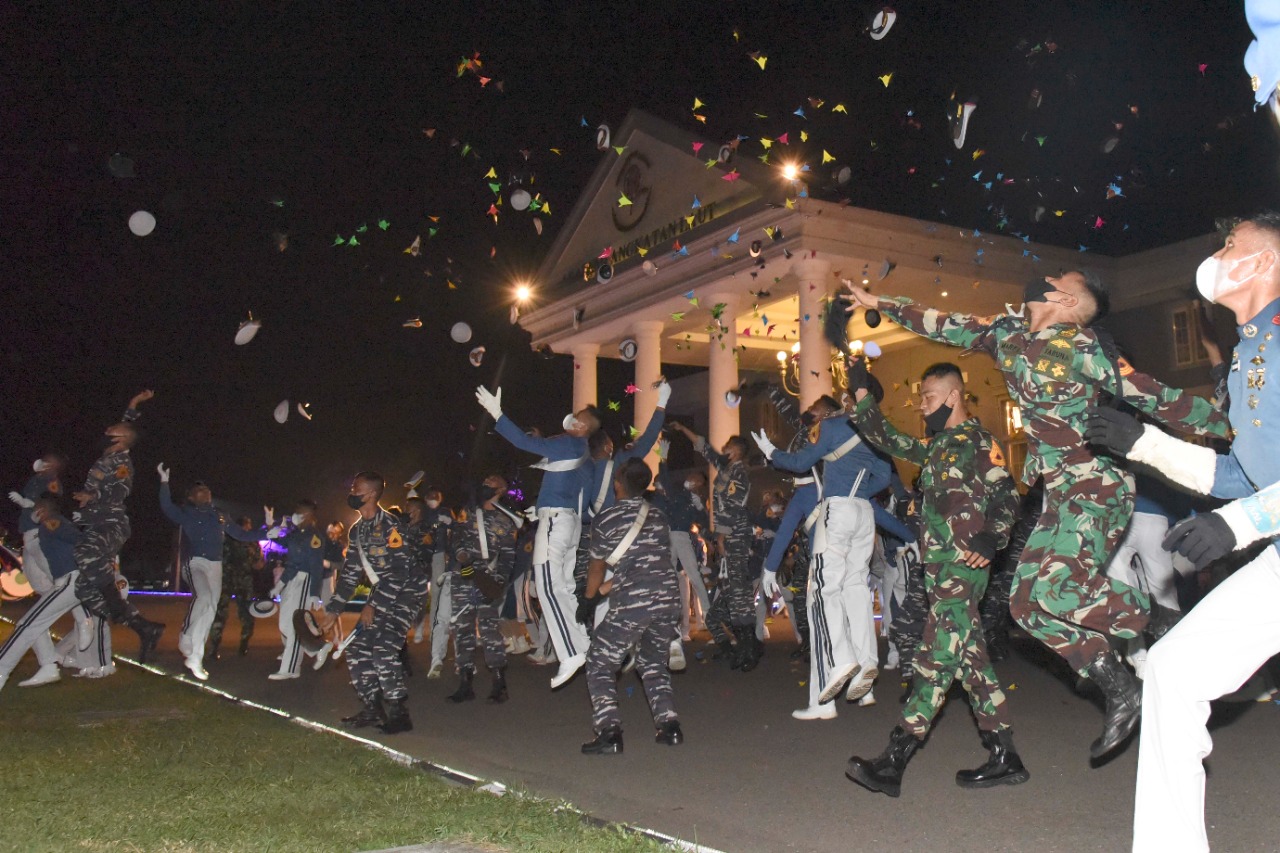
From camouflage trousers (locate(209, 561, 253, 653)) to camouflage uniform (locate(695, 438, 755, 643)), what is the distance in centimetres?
565

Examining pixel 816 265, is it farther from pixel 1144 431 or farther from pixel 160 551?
pixel 160 551

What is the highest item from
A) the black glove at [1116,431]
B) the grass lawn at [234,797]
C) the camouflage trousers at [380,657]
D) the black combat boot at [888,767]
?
the black glove at [1116,431]

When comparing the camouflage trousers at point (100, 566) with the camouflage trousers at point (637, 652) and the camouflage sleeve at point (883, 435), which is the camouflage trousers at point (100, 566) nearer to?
the camouflage trousers at point (637, 652)

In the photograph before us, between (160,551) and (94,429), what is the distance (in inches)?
198

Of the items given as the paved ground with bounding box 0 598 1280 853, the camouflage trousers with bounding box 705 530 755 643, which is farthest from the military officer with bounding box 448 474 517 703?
the camouflage trousers with bounding box 705 530 755 643

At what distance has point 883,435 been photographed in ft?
18.6

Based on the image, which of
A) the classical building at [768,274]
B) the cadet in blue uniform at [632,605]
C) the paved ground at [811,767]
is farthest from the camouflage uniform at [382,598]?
the classical building at [768,274]

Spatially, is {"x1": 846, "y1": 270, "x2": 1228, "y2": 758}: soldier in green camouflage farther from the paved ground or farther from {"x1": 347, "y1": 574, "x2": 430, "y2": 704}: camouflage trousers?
{"x1": 347, "y1": 574, "x2": 430, "y2": 704}: camouflage trousers

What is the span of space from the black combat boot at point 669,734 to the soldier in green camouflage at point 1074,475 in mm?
2561

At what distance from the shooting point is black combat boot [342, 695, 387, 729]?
727 cm

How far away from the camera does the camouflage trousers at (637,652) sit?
614 centimetres

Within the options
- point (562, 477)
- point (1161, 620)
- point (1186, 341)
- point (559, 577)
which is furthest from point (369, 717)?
point (1186, 341)

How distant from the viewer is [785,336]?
29.3 m

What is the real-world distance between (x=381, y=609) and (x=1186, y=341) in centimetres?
2023
